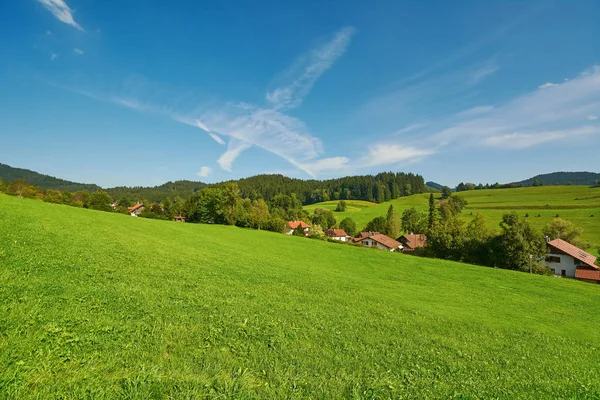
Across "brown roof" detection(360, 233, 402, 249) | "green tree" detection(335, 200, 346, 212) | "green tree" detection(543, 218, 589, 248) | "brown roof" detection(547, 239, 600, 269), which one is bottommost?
"brown roof" detection(360, 233, 402, 249)

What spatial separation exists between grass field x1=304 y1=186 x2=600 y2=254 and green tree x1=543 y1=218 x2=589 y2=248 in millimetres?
5615

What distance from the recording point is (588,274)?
59.2m

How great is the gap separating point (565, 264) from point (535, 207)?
247 ft

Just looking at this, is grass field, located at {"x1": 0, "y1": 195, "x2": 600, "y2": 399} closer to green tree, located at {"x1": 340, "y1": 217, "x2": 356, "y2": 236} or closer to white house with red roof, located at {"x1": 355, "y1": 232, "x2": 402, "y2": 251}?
white house with red roof, located at {"x1": 355, "y1": 232, "x2": 402, "y2": 251}

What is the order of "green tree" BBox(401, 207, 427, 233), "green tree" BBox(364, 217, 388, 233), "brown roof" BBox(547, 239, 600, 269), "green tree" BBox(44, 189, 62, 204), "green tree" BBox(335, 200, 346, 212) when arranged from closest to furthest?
"brown roof" BBox(547, 239, 600, 269) → "green tree" BBox(44, 189, 62, 204) → "green tree" BBox(364, 217, 388, 233) → "green tree" BBox(401, 207, 427, 233) → "green tree" BBox(335, 200, 346, 212)

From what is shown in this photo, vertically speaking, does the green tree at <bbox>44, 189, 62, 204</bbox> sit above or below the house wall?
above

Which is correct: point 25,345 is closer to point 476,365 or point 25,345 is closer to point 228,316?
point 228,316

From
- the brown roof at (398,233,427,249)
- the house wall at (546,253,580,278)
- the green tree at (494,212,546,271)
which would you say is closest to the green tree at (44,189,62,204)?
the green tree at (494,212,546,271)

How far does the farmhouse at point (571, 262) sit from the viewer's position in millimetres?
59250

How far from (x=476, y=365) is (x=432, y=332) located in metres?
2.62

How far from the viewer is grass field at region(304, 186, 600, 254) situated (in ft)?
320

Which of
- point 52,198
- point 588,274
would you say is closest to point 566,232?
point 588,274

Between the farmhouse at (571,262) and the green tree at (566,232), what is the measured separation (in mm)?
13059

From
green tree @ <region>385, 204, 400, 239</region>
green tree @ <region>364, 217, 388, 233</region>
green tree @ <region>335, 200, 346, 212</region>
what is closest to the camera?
green tree @ <region>385, 204, 400, 239</region>
